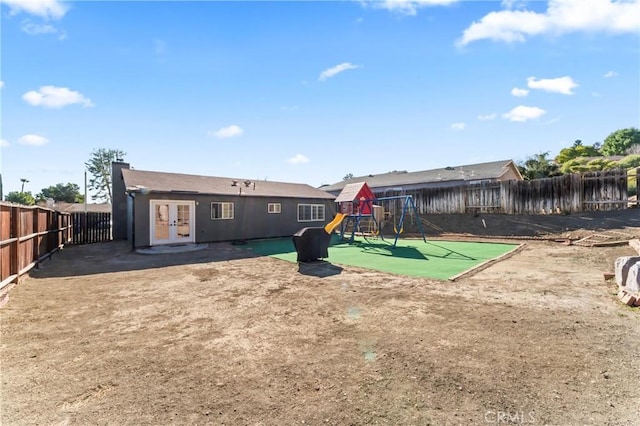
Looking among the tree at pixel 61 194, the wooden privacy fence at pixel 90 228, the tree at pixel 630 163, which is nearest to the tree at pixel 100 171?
the tree at pixel 61 194

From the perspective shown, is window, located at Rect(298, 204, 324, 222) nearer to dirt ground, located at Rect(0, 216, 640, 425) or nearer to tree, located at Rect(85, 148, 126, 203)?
dirt ground, located at Rect(0, 216, 640, 425)

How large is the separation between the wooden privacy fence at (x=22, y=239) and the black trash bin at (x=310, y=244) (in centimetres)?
667

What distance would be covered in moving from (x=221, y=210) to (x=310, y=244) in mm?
7593

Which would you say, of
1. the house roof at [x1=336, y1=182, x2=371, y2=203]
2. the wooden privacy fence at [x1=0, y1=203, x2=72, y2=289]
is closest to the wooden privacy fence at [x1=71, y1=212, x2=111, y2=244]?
the wooden privacy fence at [x1=0, y1=203, x2=72, y2=289]

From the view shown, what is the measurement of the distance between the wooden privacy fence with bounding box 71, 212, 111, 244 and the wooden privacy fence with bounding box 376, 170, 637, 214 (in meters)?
19.2

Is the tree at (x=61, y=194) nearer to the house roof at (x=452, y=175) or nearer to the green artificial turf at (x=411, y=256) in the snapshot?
the house roof at (x=452, y=175)

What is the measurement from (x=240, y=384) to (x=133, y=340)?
79.5 inches

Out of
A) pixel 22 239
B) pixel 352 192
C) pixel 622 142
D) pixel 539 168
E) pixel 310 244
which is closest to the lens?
pixel 22 239

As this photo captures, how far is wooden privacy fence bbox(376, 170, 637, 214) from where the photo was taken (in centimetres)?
1362

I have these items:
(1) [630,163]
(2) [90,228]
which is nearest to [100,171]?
(2) [90,228]

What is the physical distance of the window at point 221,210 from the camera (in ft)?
49.5

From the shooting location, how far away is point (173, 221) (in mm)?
14078

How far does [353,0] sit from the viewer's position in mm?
7996

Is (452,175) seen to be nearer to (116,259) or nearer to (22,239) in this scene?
(116,259)
